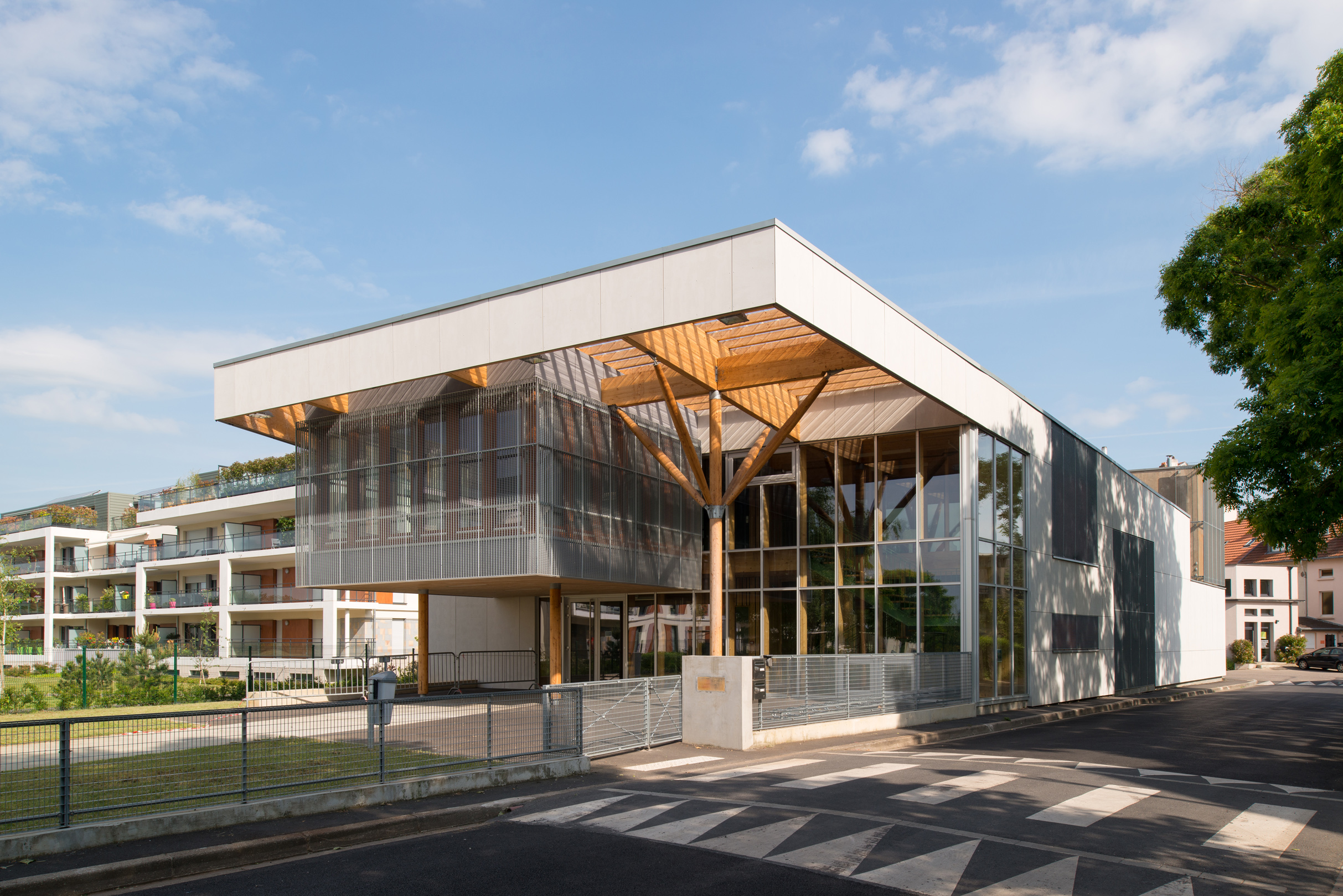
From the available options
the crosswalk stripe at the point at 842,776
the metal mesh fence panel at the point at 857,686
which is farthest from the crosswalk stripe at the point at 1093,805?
the metal mesh fence panel at the point at 857,686

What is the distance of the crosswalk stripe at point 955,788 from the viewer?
10633 mm

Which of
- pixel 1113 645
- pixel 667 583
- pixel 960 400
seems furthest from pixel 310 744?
pixel 1113 645

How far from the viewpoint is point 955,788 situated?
11.4 m

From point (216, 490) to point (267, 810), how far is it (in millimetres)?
46400

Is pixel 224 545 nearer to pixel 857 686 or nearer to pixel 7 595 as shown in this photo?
pixel 7 595

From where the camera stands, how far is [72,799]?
863 cm

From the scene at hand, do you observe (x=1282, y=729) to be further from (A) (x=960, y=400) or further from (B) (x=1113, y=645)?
(B) (x=1113, y=645)

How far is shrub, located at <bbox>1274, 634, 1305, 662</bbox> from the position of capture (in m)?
64.1

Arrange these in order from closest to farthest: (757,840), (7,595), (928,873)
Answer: (928,873) < (757,840) < (7,595)

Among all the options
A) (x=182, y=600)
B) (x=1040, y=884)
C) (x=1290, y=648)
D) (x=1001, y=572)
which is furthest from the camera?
(x=1290, y=648)

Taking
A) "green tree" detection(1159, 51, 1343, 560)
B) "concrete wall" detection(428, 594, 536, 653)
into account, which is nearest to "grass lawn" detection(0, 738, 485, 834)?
"green tree" detection(1159, 51, 1343, 560)

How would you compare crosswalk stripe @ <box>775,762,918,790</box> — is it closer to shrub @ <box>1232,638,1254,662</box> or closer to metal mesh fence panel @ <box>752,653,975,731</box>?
metal mesh fence panel @ <box>752,653,975,731</box>

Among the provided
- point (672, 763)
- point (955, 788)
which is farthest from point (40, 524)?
point (955, 788)

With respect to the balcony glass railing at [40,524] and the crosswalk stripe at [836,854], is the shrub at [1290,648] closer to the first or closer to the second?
the crosswalk stripe at [836,854]
